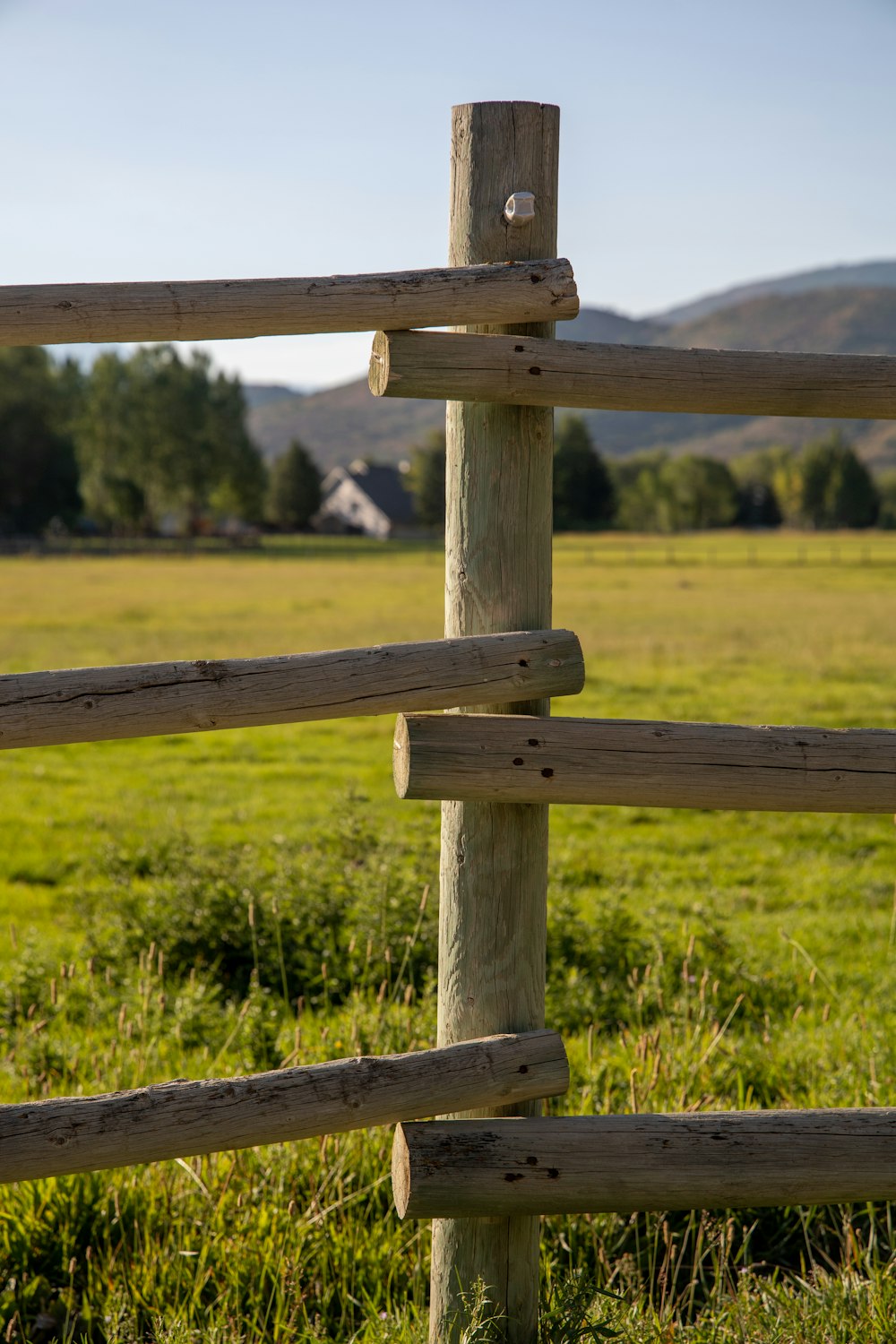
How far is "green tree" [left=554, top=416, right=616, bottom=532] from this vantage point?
58.6 meters

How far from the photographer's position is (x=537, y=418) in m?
2.42

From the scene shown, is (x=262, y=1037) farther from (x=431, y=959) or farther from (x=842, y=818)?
(x=842, y=818)

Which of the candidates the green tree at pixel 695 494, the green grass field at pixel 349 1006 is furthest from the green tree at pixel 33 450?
the green grass field at pixel 349 1006

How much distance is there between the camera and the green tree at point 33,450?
67.8 meters

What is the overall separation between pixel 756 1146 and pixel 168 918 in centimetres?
337

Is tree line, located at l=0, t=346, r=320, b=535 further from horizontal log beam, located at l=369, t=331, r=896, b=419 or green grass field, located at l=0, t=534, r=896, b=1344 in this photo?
horizontal log beam, located at l=369, t=331, r=896, b=419

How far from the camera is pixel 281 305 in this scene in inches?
86.7

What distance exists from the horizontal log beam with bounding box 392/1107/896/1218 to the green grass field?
27 cm

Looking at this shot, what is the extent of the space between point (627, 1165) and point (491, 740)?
930 mm

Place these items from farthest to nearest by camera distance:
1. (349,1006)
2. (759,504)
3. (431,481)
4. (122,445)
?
(759,504) < (122,445) < (431,481) < (349,1006)

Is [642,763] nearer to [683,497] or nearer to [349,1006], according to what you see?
[349,1006]

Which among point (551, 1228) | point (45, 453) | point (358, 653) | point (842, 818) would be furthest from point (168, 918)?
point (45, 453)

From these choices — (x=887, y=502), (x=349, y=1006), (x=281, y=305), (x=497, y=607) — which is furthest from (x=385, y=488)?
(x=281, y=305)

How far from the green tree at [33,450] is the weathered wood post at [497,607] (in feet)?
235
